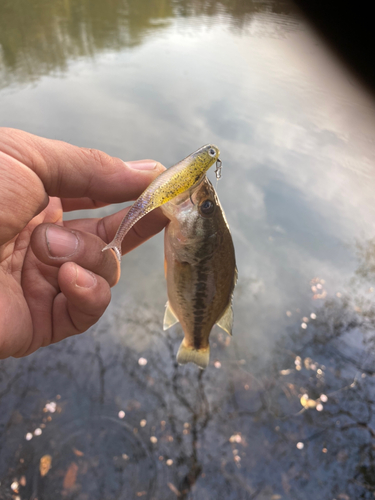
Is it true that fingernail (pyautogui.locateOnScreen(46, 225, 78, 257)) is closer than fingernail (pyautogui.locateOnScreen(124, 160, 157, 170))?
Yes

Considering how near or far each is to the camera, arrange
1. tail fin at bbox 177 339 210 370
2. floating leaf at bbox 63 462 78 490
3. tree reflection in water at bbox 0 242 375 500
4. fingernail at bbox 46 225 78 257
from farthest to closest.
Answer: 1. tree reflection in water at bbox 0 242 375 500
2. floating leaf at bbox 63 462 78 490
3. tail fin at bbox 177 339 210 370
4. fingernail at bbox 46 225 78 257

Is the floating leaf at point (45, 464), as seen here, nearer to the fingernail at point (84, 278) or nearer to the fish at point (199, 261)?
the fish at point (199, 261)

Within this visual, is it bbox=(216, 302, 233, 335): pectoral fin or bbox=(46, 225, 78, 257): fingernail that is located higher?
bbox=(46, 225, 78, 257): fingernail

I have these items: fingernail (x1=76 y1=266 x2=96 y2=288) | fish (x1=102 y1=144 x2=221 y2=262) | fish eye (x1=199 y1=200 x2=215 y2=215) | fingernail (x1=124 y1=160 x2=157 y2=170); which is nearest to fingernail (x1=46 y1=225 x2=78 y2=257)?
fingernail (x1=76 y1=266 x2=96 y2=288)


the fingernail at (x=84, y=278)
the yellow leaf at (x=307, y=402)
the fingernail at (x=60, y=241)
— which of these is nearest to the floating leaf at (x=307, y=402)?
the yellow leaf at (x=307, y=402)

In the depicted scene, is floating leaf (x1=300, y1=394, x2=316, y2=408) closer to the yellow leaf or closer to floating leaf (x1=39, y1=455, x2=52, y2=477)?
the yellow leaf

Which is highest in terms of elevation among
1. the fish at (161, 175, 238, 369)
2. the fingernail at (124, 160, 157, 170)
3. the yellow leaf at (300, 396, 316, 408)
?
the fingernail at (124, 160, 157, 170)

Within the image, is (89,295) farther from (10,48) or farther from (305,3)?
(305,3)

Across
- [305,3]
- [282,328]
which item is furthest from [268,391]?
[305,3]
